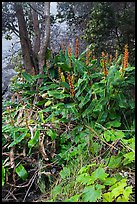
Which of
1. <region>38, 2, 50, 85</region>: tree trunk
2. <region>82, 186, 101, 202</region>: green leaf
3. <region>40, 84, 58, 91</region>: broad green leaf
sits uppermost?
<region>38, 2, 50, 85</region>: tree trunk

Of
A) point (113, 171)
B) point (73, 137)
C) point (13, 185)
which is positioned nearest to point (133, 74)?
point (73, 137)

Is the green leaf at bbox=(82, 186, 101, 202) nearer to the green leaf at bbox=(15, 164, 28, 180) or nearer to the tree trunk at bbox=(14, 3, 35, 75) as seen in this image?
the green leaf at bbox=(15, 164, 28, 180)

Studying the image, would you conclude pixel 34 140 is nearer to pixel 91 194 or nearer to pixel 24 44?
pixel 91 194

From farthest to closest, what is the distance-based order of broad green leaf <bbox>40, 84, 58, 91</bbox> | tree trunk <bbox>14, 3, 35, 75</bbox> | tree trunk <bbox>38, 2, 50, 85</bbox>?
tree trunk <bbox>14, 3, 35, 75</bbox>
tree trunk <bbox>38, 2, 50, 85</bbox>
broad green leaf <bbox>40, 84, 58, 91</bbox>

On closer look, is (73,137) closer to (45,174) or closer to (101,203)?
(45,174)

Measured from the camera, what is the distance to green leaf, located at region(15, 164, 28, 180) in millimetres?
1757

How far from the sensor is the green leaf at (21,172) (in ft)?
5.76

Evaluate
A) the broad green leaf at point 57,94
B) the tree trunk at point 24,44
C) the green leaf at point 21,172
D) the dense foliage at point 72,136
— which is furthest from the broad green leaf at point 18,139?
the tree trunk at point 24,44

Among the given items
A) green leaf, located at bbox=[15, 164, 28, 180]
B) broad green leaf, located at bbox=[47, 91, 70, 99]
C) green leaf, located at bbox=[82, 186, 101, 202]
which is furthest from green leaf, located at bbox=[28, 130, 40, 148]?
green leaf, located at bbox=[82, 186, 101, 202]

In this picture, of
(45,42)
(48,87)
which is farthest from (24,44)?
(48,87)

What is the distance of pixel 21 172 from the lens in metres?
1.77

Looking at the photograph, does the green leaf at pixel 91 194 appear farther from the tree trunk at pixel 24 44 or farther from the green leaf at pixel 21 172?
the tree trunk at pixel 24 44

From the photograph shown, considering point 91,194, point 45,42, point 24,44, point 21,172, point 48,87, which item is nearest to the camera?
point 91,194

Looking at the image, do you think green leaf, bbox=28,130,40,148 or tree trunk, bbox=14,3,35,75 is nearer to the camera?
green leaf, bbox=28,130,40,148
